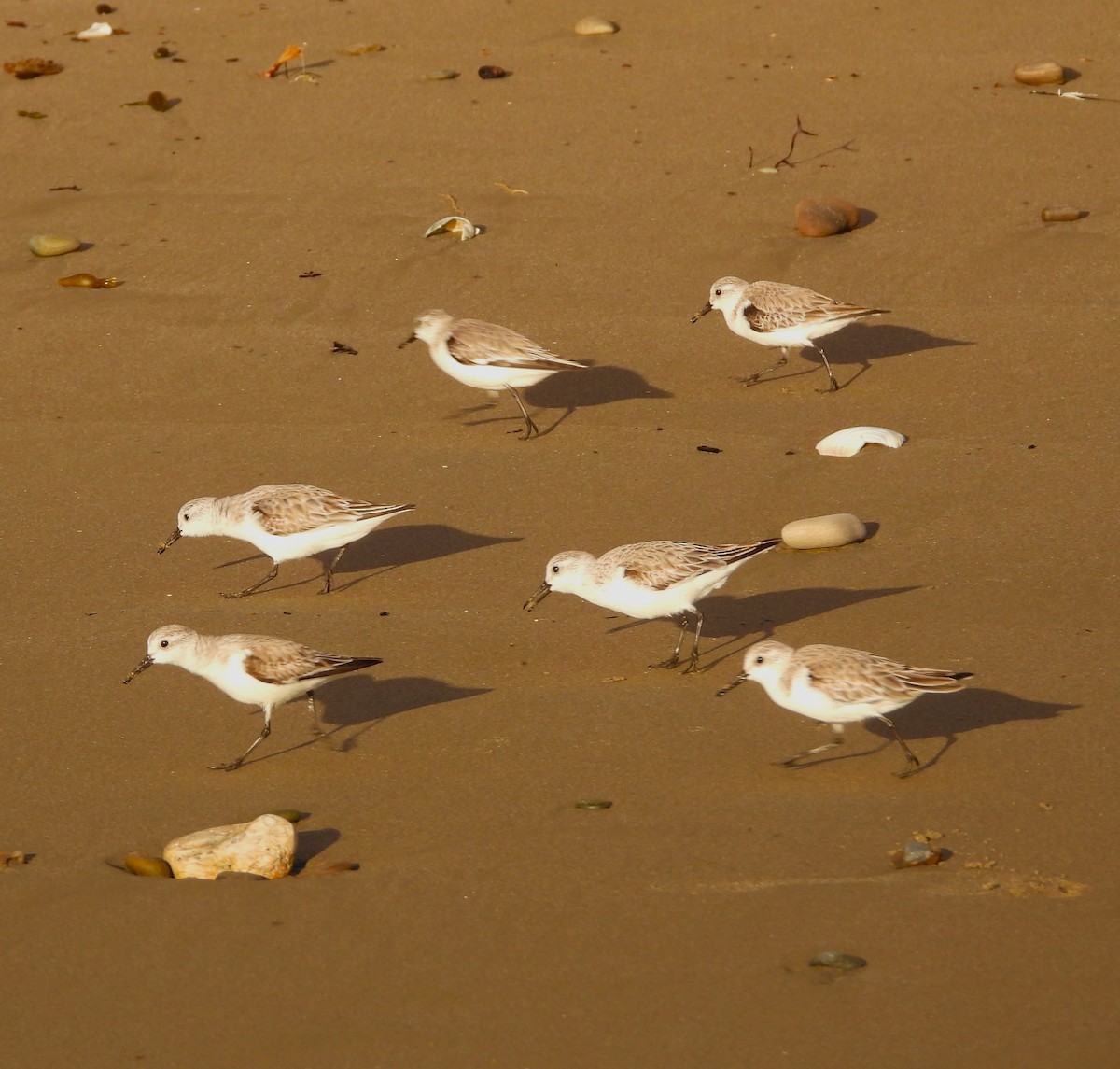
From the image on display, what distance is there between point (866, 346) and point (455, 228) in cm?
331

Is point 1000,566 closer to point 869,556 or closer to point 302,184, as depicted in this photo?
point 869,556

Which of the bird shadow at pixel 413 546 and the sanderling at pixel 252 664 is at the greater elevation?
the sanderling at pixel 252 664

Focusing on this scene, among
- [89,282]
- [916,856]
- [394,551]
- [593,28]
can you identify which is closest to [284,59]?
[593,28]

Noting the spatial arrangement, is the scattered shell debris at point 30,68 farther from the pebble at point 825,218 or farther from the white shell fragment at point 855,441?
the white shell fragment at point 855,441

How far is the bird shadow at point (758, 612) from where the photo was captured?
23.9 ft

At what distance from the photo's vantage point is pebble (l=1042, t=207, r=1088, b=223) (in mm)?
11023

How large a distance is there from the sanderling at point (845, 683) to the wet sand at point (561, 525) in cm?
31

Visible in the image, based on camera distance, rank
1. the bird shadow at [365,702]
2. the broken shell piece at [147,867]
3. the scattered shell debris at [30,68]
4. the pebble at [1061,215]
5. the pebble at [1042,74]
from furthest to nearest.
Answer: the scattered shell debris at [30,68] → the pebble at [1042,74] → the pebble at [1061,215] → the bird shadow at [365,702] → the broken shell piece at [147,867]

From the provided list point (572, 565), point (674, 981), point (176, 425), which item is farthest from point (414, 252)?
point (674, 981)

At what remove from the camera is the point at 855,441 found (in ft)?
28.9

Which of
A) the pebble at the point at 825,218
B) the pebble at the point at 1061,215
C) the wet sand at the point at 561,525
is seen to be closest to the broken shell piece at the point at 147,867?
the wet sand at the point at 561,525

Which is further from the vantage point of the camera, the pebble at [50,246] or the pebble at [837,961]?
the pebble at [50,246]

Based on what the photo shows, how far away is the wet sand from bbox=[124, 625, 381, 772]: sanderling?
0.31 meters

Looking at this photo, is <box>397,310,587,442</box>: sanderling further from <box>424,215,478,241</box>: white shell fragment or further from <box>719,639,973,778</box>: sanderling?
<box>719,639,973,778</box>: sanderling
